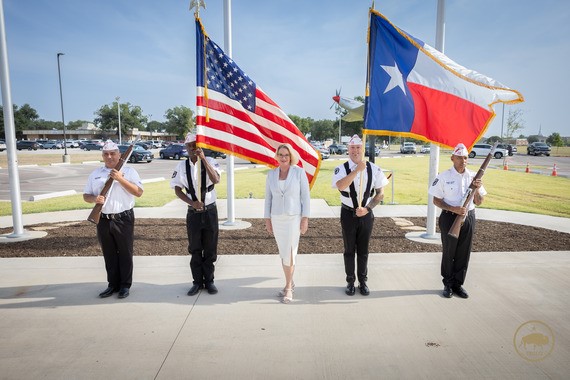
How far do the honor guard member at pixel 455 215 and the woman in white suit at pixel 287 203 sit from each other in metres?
1.70

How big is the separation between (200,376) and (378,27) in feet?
15.7

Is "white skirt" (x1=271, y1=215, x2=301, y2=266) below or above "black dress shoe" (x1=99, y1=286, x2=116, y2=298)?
above

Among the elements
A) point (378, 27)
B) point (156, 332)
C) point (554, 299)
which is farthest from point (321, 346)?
point (378, 27)

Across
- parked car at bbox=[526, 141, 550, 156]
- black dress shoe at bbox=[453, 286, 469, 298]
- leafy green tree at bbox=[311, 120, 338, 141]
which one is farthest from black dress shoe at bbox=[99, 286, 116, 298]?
leafy green tree at bbox=[311, 120, 338, 141]

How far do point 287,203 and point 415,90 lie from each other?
102 inches

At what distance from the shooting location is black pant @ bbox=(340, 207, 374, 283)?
447 centimetres

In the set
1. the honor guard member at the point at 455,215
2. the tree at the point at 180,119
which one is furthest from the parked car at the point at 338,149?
the honor guard member at the point at 455,215

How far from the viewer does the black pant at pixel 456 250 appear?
445 cm

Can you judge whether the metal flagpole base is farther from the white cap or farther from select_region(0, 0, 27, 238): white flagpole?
the white cap

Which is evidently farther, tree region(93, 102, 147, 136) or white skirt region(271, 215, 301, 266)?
tree region(93, 102, 147, 136)

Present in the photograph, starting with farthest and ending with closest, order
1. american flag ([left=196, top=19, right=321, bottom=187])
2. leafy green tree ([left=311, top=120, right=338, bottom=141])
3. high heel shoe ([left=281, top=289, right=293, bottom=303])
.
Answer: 1. leafy green tree ([left=311, top=120, right=338, bottom=141])
2. american flag ([left=196, top=19, right=321, bottom=187])
3. high heel shoe ([left=281, top=289, right=293, bottom=303])

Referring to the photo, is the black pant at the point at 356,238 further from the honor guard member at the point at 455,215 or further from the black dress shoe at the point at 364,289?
the honor guard member at the point at 455,215

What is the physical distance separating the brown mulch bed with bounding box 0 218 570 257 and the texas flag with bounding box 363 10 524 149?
2.28m

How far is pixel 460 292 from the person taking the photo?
448 centimetres
